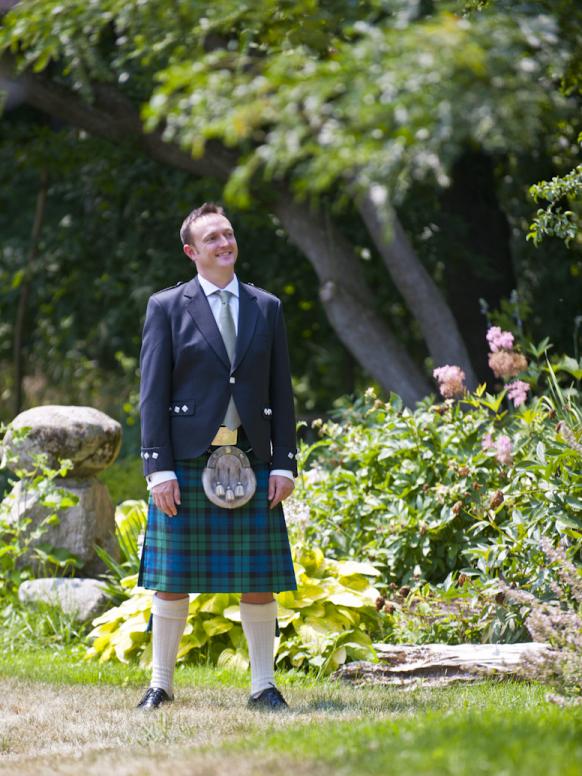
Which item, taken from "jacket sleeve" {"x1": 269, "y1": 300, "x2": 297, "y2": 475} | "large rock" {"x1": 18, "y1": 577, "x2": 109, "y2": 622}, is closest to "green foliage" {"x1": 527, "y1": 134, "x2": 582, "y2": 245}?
"jacket sleeve" {"x1": 269, "y1": 300, "x2": 297, "y2": 475}

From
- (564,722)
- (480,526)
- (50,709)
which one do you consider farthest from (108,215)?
(564,722)

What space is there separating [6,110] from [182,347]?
6432 millimetres

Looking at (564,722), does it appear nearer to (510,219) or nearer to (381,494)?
(381,494)

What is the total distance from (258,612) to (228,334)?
103 centimetres

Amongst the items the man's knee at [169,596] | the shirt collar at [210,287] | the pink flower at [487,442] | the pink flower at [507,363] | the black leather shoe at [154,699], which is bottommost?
the black leather shoe at [154,699]

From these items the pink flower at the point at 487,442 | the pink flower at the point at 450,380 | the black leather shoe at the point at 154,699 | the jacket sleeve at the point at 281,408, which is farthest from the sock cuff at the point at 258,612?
the pink flower at the point at 450,380

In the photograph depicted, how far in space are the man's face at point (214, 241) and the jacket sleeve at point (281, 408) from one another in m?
0.27

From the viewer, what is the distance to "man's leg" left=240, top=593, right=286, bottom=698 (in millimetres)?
4125

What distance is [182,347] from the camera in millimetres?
4074

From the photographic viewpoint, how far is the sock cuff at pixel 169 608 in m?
4.17

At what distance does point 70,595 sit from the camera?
5.73 m

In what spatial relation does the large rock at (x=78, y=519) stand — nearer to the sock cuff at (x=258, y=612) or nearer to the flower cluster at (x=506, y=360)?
the sock cuff at (x=258, y=612)

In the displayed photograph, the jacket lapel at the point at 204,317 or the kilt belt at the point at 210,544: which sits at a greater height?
the jacket lapel at the point at 204,317

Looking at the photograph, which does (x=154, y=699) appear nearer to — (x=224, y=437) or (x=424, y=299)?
(x=224, y=437)
